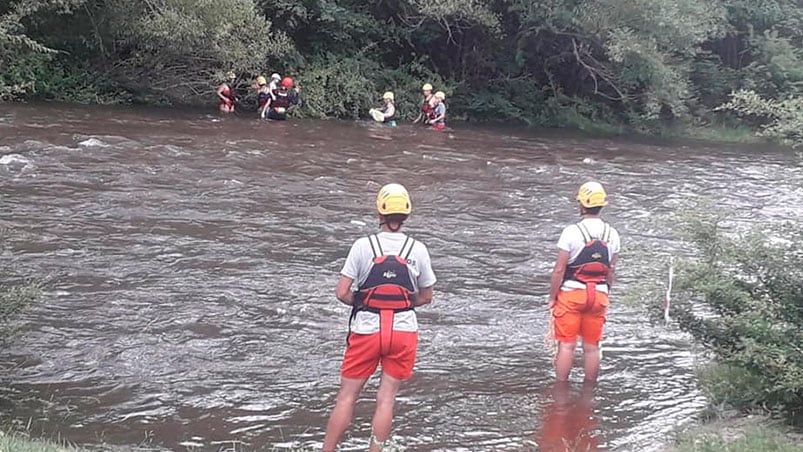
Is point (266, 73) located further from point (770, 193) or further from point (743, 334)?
point (743, 334)

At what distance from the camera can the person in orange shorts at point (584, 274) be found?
7410 millimetres

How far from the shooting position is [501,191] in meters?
17.5

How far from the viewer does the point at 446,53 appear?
108 ft

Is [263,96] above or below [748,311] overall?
above

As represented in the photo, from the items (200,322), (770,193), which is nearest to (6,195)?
(200,322)

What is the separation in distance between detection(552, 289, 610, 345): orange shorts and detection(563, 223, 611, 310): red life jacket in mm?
62

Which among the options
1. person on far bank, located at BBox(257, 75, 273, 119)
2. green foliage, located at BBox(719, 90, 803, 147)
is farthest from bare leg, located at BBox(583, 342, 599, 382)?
person on far bank, located at BBox(257, 75, 273, 119)

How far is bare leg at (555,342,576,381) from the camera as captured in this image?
25.1ft

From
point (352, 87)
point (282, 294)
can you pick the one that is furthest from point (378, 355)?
point (352, 87)

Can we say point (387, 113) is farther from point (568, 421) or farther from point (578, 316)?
point (568, 421)

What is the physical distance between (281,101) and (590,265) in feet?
61.9

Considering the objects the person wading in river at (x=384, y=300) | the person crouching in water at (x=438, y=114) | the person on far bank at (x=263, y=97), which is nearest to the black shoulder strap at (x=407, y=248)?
the person wading in river at (x=384, y=300)

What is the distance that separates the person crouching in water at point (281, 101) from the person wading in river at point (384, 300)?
19.8 m

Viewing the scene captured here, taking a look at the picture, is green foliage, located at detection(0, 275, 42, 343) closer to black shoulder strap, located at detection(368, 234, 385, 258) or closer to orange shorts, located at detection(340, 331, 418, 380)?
orange shorts, located at detection(340, 331, 418, 380)
